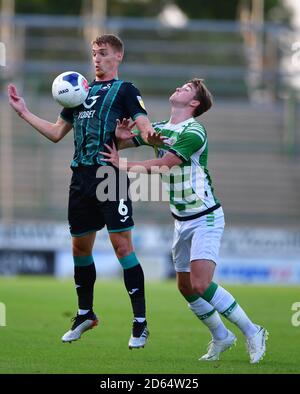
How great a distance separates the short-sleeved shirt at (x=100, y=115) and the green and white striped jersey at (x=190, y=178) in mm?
400

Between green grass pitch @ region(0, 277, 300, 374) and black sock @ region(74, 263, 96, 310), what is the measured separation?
0.41 meters

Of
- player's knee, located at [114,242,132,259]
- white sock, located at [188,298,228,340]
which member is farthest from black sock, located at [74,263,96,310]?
white sock, located at [188,298,228,340]

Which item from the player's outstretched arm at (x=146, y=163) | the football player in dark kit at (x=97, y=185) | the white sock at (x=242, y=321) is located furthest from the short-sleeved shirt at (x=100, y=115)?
the white sock at (x=242, y=321)

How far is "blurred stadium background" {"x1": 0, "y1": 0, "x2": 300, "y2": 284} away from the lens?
23.6m

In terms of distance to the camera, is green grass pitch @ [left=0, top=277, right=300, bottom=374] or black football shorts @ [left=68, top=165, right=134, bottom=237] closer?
green grass pitch @ [left=0, top=277, right=300, bottom=374]

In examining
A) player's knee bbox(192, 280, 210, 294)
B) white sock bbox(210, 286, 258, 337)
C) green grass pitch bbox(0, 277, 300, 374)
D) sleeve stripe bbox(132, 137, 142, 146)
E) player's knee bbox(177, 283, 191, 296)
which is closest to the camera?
green grass pitch bbox(0, 277, 300, 374)

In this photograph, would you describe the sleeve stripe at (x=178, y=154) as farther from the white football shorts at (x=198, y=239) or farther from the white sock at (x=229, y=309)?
the white sock at (x=229, y=309)

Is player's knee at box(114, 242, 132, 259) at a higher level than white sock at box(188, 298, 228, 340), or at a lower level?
higher

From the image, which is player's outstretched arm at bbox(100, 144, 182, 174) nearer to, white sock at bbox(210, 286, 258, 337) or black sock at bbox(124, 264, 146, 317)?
black sock at bbox(124, 264, 146, 317)

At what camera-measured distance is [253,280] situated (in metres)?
23.0

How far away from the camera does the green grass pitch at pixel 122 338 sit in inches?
287

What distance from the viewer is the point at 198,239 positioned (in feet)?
25.9
